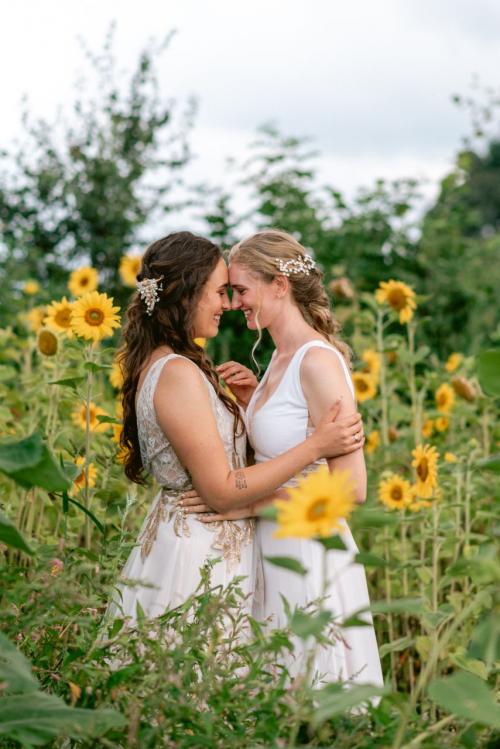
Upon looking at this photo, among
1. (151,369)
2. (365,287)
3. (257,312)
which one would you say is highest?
(365,287)

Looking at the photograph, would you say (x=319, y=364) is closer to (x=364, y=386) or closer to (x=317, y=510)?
(x=364, y=386)

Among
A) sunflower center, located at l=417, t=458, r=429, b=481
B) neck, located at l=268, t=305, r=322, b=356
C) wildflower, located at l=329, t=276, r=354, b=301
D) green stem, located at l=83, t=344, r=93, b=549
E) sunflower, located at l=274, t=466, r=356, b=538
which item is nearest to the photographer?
sunflower, located at l=274, t=466, r=356, b=538

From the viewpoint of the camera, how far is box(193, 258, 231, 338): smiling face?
8.70ft

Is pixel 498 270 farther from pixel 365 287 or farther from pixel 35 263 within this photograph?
pixel 35 263

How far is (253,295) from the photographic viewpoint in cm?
282

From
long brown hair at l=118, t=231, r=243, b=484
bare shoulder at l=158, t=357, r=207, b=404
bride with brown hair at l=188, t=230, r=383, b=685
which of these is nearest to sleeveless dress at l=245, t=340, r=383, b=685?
bride with brown hair at l=188, t=230, r=383, b=685

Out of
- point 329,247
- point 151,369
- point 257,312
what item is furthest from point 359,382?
point 329,247

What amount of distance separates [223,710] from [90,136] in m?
6.60

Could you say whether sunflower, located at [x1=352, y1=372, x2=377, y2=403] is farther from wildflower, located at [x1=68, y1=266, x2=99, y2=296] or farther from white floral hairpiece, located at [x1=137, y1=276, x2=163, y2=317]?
white floral hairpiece, located at [x1=137, y1=276, x2=163, y2=317]

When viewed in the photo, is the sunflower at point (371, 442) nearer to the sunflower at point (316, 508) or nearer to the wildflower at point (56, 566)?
the wildflower at point (56, 566)

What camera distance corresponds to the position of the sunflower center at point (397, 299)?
3.69 m

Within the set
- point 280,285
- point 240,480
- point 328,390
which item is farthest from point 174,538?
point 280,285

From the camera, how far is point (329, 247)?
247 inches

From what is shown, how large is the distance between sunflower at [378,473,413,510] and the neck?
0.61 m
